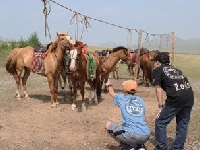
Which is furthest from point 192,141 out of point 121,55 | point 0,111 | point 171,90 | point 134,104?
point 121,55

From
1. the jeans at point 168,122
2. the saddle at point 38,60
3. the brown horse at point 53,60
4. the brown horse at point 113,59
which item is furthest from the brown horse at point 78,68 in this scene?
the jeans at point 168,122

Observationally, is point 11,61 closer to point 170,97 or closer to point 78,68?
point 78,68

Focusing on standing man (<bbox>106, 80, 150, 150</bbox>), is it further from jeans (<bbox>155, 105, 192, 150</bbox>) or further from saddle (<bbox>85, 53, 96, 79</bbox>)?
saddle (<bbox>85, 53, 96, 79</bbox>)

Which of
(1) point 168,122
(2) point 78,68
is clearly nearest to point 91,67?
(2) point 78,68

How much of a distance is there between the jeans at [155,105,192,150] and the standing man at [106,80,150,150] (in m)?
0.62

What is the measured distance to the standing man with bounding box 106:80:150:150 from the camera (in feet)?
18.3

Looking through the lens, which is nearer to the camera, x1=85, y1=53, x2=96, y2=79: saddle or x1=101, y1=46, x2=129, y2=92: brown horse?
x1=85, y1=53, x2=96, y2=79: saddle

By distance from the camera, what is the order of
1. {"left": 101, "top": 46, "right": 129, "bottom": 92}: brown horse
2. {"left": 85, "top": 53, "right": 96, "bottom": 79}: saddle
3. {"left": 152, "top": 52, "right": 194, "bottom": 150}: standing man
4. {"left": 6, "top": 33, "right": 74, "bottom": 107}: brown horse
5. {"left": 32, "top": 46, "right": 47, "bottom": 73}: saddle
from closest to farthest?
{"left": 152, "top": 52, "right": 194, "bottom": 150}: standing man < {"left": 6, "top": 33, "right": 74, "bottom": 107}: brown horse < {"left": 85, "top": 53, "right": 96, "bottom": 79}: saddle < {"left": 32, "top": 46, "right": 47, "bottom": 73}: saddle < {"left": 101, "top": 46, "right": 129, "bottom": 92}: brown horse

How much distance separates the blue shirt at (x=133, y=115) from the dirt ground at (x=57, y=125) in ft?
4.42

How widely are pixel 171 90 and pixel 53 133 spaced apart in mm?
3123

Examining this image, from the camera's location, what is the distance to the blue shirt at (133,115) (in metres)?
5.61

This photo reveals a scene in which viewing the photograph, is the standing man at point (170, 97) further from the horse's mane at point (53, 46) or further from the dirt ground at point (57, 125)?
the horse's mane at point (53, 46)

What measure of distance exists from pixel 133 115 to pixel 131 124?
0.16 metres

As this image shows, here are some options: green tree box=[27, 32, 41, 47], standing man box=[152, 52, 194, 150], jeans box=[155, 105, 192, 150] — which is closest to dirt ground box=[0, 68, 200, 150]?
jeans box=[155, 105, 192, 150]
